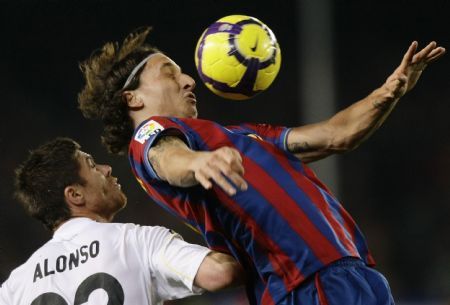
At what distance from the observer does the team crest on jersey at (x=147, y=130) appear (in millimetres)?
3051

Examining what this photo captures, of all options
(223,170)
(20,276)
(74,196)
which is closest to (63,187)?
(74,196)

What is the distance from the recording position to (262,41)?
3545 millimetres

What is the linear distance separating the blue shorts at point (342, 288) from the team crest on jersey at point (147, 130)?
744mm

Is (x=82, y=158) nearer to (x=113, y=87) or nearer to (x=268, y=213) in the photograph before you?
(x=113, y=87)

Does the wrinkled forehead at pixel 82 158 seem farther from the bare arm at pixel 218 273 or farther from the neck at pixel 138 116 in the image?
the bare arm at pixel 218 273

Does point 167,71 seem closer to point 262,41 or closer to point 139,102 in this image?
point 139,102

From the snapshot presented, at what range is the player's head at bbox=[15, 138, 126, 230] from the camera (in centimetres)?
430

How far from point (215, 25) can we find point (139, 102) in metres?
0.46

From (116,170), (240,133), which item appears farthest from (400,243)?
(240,133)

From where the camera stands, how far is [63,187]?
4.33 metres

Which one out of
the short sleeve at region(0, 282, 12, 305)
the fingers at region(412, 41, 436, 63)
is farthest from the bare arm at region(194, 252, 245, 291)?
the fingers at region(412, 41, 436, 63)

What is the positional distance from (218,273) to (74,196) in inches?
46.0

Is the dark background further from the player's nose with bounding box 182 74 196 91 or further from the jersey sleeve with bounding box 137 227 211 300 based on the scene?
the player's nose with bounding box 182 74 196 91

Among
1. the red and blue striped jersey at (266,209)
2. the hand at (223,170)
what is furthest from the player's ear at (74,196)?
the hand at (223,170)
